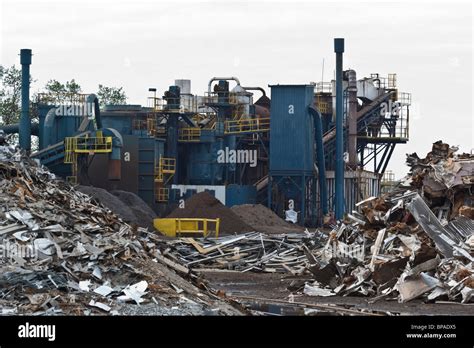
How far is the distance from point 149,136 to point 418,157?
22.0 metres

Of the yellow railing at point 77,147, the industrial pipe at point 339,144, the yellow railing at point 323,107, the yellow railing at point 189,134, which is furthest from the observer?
the yellow railing at point 323,107

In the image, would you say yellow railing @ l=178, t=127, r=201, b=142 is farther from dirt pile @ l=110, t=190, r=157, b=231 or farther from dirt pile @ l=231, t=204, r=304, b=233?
dirt pile @ l=110, t=190, r=157, b=231

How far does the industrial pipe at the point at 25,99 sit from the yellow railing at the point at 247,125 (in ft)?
29.1

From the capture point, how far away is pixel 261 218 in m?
44.9

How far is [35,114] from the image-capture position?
2109 inches

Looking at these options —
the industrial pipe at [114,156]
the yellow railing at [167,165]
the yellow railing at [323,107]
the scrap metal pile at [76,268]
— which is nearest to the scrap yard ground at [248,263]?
the scrap metal pile at [76,268]

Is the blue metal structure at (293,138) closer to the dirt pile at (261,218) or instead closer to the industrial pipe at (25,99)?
the dirt pile at (261,218)

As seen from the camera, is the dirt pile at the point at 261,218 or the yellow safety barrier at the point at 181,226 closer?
the yellow safety barrier at the point at 181,226

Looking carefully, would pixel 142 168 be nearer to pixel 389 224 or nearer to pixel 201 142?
pixel 201 142

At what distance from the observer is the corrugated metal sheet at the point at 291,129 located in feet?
158

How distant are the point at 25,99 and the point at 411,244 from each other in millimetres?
26260

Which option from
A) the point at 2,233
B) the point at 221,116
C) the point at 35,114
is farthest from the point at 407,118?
the point at 2,233

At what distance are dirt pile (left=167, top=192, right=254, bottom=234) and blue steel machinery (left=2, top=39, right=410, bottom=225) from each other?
352 cm

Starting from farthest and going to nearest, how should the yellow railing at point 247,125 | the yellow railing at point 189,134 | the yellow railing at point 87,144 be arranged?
the yellow railing at point 189,134 < the yellow railing at point 247,125 < the yellow railing at point 87,144
